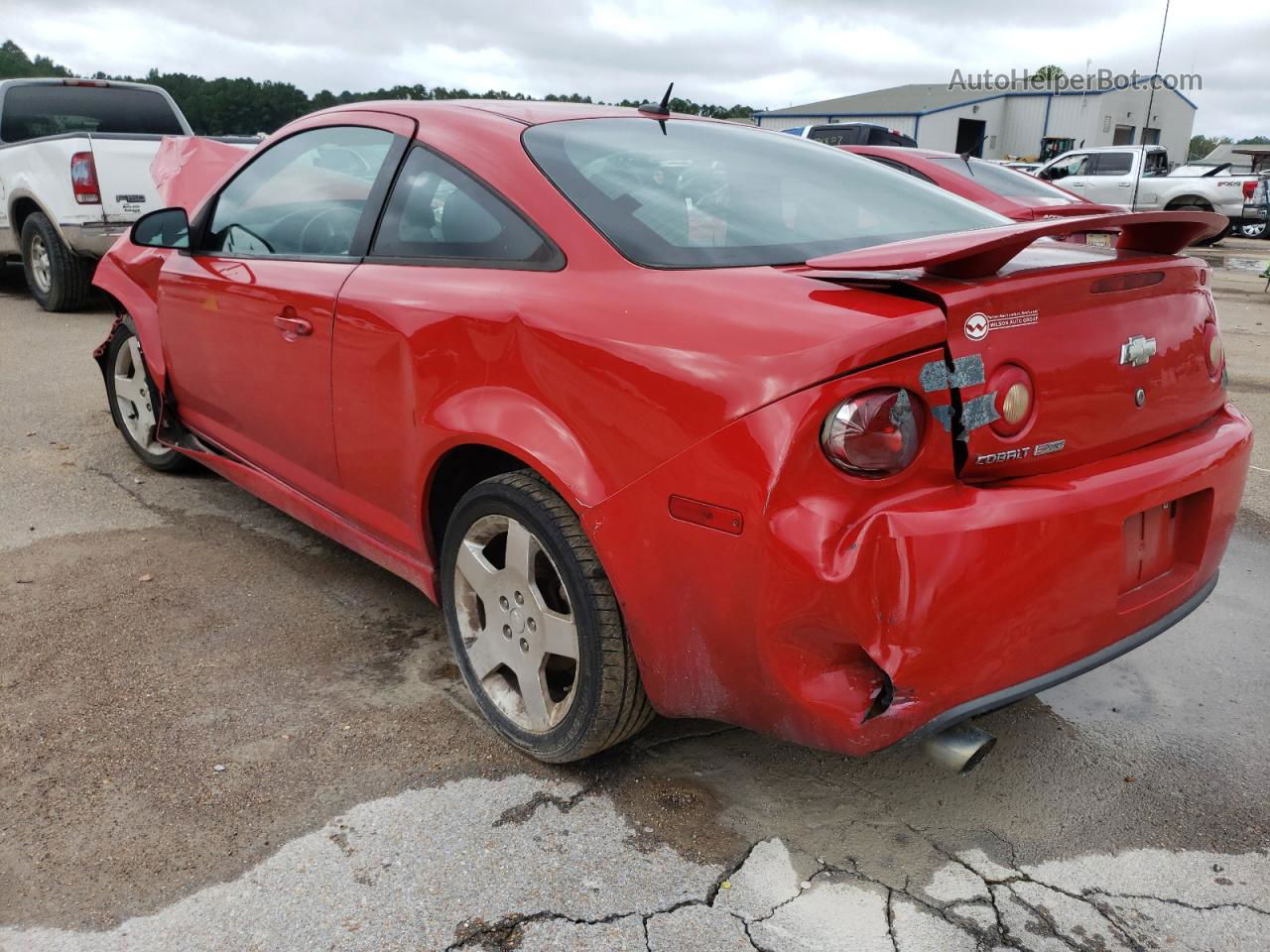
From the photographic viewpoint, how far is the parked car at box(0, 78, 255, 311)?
25.3 feet

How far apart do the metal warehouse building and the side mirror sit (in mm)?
42640

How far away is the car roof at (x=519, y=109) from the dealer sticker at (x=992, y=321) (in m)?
1.35

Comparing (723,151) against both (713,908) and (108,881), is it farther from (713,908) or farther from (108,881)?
(108,881)

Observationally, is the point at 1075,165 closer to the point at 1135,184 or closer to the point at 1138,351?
the point at 1135,184

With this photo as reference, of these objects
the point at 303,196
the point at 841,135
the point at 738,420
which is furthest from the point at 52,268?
the point at 841,135

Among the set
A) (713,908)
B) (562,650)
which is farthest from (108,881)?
(713,908)

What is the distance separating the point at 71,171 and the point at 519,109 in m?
6.29

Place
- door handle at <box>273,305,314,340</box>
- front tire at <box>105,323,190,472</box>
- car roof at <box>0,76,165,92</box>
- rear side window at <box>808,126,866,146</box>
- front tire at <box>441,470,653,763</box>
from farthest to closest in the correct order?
1. rear side window at <box>808,126,866,146</box>
2. car roof at <box>0,76,165,92</box>
3. front tire at <box>105,323,190,472</box>
4. door handle at <box>273,305,314,340</box>
5. front tire at <box>441,470,653,763</box>

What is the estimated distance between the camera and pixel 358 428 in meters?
2.77

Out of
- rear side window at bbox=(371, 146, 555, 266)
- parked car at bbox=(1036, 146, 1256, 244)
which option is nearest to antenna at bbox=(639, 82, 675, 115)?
rear side window at bbox=(371, 146, 555, 266)

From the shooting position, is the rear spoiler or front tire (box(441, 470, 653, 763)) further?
front tire (box(441, 470, 653, 763))

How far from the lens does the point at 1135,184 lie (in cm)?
1975

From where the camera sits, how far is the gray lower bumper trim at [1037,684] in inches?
73.1

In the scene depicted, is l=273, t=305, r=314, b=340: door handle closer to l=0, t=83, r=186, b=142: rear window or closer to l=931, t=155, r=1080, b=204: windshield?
l=931, t=155, r=1080, b=204: windshield
